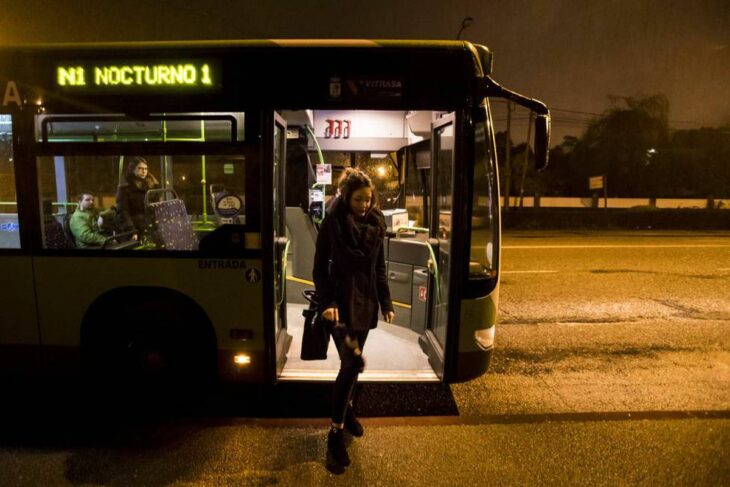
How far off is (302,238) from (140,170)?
286 cm

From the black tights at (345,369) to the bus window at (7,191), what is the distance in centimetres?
274

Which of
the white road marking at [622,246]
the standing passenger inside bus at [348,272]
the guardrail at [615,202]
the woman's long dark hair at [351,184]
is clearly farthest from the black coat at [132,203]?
the guardrail at [615,202]

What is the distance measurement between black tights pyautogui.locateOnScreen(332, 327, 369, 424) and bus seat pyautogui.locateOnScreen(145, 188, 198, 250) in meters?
1.64

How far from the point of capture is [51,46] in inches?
154

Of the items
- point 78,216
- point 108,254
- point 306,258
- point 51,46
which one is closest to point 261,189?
point 108,254

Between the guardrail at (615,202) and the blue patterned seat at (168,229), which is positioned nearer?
the blue patterned seat at (168,229)

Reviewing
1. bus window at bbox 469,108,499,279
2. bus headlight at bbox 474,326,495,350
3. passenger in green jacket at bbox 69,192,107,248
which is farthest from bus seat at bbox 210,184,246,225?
bus headlight at bbox 474,326,495,350

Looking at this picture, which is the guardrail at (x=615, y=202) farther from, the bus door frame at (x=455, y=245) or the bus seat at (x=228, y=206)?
the bus seat at (x=228, y=206)

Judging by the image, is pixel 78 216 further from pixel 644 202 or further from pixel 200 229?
pixel 644 202

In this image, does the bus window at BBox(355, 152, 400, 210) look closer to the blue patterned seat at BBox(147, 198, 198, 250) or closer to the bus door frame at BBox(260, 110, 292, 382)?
the bus door frame at BBox(260, 110, 292, 382)

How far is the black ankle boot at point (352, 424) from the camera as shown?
378 cm

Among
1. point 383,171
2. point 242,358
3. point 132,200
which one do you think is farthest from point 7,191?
point 383,171

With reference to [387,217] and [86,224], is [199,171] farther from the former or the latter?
[387,217]

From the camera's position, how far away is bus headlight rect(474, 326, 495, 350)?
13.6 feet
